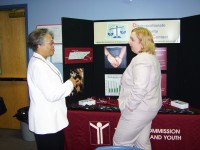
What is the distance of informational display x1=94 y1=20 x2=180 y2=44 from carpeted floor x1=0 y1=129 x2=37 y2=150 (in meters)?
1.65

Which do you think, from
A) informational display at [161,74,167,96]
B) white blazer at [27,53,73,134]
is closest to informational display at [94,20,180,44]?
informational display at [161,74,167,96]

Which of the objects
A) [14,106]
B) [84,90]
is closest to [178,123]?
[84,90]

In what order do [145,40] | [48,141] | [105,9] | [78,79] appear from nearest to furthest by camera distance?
1. [48,141]
2. [145,40]
3. [78,79]
4. [105,9]

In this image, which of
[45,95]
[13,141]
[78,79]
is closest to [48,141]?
[45,95]

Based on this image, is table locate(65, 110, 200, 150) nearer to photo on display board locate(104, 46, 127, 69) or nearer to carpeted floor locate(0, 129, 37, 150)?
photo on display board locate(104, 46, 127, 69)

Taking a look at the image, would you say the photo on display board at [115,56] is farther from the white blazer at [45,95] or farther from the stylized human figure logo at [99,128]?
the white blazer at [45,95]

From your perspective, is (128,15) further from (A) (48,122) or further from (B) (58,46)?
(A) (48,122)

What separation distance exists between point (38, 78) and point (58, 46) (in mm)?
1728

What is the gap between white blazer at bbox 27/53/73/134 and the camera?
5.26 ft

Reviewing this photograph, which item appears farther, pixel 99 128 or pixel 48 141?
A: pixel 99 128

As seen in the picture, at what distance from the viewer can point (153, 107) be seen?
74.2 inches

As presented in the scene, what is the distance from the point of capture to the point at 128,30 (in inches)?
112

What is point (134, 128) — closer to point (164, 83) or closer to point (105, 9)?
point (164, 83)

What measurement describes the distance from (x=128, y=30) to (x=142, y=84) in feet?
4.03
